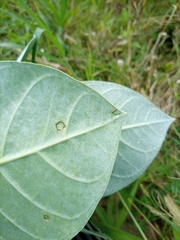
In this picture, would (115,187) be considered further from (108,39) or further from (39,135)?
(108,39)

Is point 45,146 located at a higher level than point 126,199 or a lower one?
higher

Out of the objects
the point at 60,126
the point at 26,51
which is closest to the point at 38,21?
the point at 26,51

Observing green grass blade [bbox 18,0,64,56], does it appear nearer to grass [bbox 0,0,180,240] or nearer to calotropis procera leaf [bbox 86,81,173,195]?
grass [bbox 0,0,180,240]

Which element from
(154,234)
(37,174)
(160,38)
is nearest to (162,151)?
(154,234)

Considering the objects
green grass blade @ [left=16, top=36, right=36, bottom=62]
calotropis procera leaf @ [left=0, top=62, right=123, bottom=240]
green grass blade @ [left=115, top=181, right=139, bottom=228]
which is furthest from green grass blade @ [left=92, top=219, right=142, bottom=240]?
green grass blade @ [left=16, top=36, right=36, bottom=62]

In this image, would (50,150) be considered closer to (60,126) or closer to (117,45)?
(60,126)
